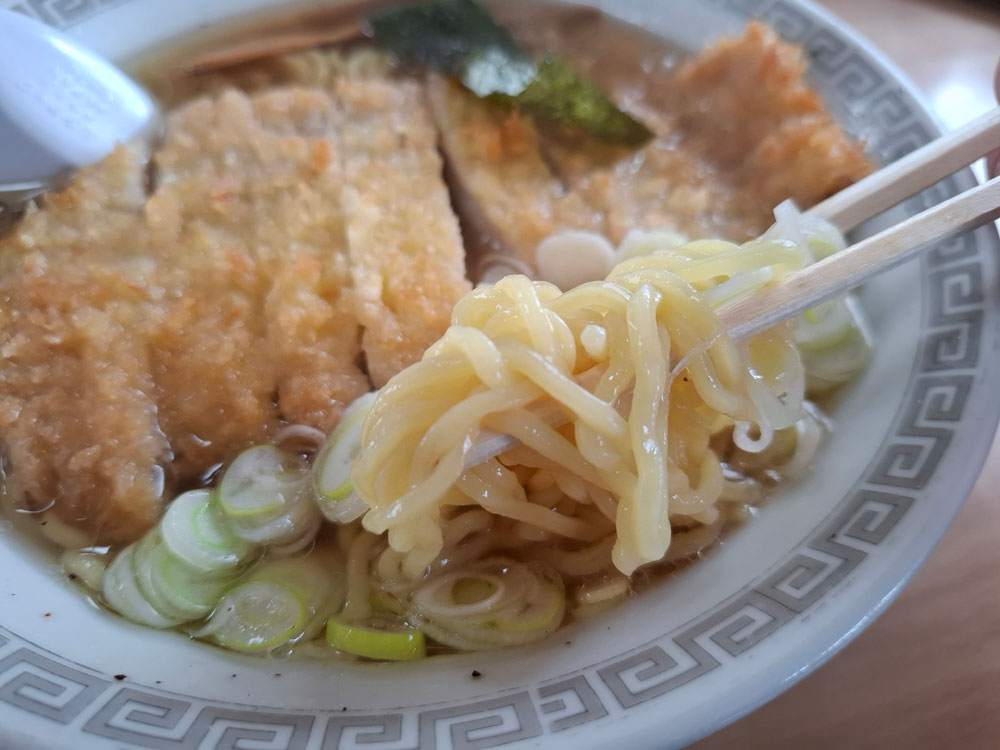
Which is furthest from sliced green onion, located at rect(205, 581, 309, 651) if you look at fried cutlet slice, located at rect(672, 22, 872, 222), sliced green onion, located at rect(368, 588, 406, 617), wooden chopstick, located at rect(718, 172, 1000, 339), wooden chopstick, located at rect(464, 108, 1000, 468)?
fried cutlet slice, located at rect(672, 22, 872, 222)

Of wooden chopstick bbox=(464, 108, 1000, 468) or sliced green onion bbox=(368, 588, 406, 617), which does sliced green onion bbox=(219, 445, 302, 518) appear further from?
wooden chopstick bbox=(464, 108, 1000, 468)

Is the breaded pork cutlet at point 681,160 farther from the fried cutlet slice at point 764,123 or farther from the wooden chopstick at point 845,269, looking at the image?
the wooden chopstick at point 845,269

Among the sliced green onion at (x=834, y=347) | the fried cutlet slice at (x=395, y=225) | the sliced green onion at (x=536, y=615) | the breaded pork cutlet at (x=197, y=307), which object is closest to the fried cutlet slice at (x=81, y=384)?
the breaded pork cutlet at (x=197, y=307)

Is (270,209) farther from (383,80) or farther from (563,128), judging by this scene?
(563,128)

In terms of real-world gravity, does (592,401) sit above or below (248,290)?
below

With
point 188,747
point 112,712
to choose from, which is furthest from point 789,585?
point 112,712

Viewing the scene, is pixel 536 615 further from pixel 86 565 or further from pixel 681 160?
pixel 681 160

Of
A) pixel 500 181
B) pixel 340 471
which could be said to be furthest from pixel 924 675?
pixel 500 181
